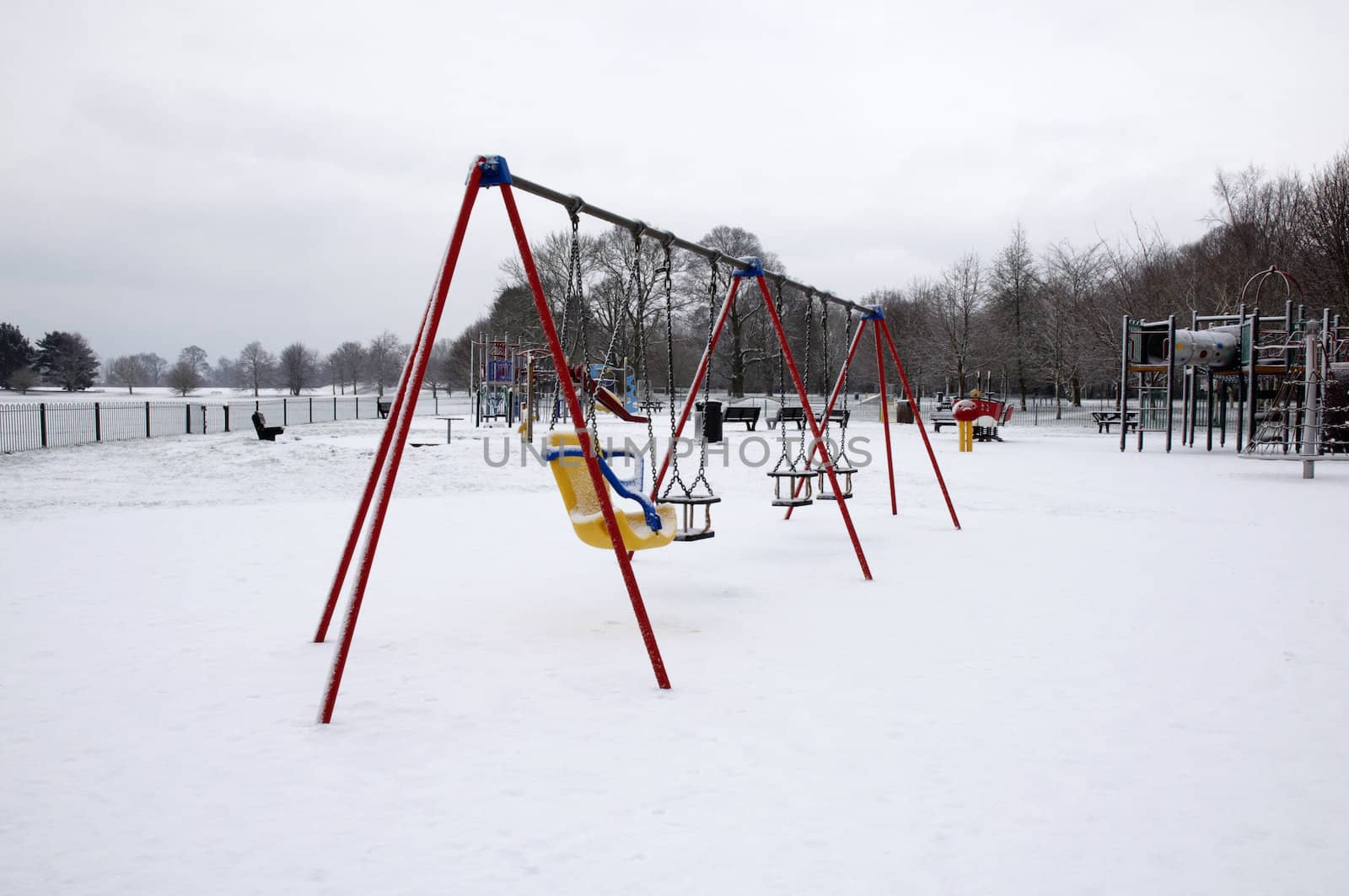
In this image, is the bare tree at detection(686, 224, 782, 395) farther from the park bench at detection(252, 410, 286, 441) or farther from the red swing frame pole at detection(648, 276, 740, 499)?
the red swing frame pole at detection(648, 276, 740, 499)

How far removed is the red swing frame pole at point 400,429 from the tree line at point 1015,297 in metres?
22.8

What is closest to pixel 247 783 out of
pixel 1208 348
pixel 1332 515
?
pixel 1332 515

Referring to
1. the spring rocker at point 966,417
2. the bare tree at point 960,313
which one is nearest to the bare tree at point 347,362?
the bare tree at point 960,313

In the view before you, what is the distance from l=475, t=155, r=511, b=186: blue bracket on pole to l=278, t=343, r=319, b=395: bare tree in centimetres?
10086

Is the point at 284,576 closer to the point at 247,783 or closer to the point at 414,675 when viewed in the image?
the point at 414,675

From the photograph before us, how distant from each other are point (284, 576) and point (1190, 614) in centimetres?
663

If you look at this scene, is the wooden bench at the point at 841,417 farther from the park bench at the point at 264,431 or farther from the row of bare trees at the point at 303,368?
the row of bare trees at the point at 303,368

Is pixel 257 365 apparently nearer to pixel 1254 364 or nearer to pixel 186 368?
pixel 186 368

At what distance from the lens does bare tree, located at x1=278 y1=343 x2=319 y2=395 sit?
332 feet

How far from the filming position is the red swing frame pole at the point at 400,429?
3955 mm

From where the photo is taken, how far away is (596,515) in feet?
18.8

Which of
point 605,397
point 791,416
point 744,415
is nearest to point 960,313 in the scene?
point 744,415

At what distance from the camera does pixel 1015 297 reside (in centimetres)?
5216

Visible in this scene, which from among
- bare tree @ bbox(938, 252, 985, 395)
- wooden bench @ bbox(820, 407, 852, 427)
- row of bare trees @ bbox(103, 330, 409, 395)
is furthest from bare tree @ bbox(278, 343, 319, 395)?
wooden bench @ bbox(820, 407, 852, 427)
